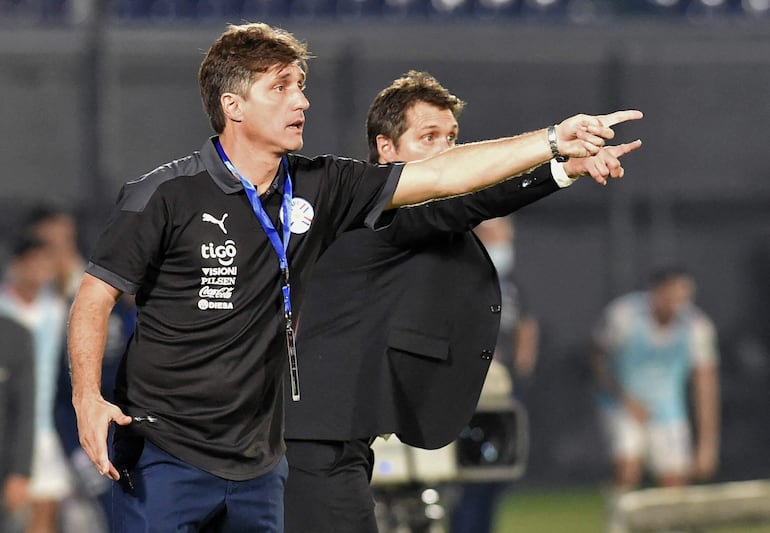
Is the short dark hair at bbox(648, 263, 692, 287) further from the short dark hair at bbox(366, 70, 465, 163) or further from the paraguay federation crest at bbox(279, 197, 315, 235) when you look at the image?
the paraguay federation crest at bbox(279, 197, 315, 235)

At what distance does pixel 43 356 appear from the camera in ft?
32.2

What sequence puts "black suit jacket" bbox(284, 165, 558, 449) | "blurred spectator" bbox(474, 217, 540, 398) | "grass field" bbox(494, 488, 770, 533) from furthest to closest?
"grass field" bbox(494, 488, 770, 533)
"blurred spectator" bbox(474, 217, 540, 398)
"black suit jacket" bbox(284, 165, 558, 449)

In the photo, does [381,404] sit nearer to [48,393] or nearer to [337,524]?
[337,524]

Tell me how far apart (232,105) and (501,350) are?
5.68m

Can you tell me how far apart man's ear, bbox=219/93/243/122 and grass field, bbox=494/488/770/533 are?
7374 mm

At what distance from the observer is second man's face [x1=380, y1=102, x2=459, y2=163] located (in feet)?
19.0

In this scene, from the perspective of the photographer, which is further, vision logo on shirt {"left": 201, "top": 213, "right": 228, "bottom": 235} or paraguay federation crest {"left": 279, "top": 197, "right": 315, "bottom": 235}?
paraguay federation crest {"left": 279, "top": 197, "right": 315, "bottom": 235}

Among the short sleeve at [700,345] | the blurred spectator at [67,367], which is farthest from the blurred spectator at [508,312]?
the blurred spectator at [67,367]

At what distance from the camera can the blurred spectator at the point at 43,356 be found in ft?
32.0

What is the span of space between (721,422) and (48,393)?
6.29 m

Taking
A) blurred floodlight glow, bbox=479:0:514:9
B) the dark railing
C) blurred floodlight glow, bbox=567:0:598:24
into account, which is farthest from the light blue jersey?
blurred floodlight glow, bbox=479:0:514:9

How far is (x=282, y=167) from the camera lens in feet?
15.9

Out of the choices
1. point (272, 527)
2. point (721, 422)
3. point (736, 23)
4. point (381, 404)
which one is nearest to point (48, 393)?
point (381, 404)

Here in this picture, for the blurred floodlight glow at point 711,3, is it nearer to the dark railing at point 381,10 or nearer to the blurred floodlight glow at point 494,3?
the dark railing at point 381,10
